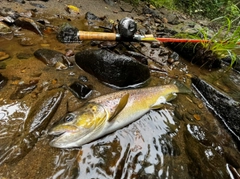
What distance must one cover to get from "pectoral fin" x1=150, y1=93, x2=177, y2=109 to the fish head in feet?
3.18

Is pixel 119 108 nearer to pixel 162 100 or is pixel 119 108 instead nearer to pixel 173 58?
pixel 162 100

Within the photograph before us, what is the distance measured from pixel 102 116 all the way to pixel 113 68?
116cm

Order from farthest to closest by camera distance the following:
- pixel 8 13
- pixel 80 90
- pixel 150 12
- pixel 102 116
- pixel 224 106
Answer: pixel 150 12, pixel 8 13, pixel 224 106, pixel 80 90, pixel 102 116

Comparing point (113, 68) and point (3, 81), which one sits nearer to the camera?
point (3, 81)

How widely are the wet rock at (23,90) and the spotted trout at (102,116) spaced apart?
95 centimetres

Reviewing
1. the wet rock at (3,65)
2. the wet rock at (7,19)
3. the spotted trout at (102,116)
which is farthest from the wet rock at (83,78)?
the wet rock at (7,19)

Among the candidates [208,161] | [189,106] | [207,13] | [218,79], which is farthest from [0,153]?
[207,13]

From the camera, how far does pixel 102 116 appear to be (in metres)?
2.31

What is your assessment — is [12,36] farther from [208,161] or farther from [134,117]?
[208,161]

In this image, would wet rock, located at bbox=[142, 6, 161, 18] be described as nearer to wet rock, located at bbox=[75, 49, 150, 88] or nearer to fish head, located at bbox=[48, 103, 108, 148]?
wet rock, located at bbox=[75, 49, 150, 88]

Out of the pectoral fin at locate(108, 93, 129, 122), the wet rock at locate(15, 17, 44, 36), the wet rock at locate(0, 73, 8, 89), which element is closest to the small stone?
the pectoral fin at locate(108, 93, 129, 122)

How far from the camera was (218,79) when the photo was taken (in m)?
4.37

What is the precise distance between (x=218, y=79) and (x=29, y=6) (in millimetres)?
5265

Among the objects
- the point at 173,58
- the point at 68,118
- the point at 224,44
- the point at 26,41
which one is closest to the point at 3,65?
the point at 26,41
